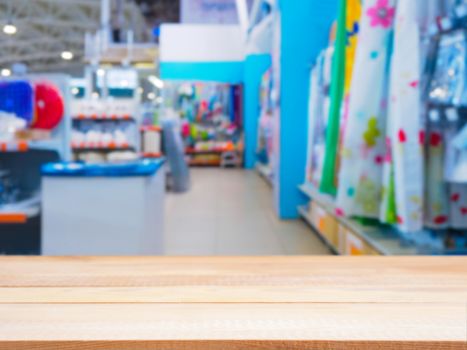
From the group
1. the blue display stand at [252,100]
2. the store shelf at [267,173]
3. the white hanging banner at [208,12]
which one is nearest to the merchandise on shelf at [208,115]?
the blue display stand at [252,100]

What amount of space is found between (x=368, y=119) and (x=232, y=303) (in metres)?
2.27

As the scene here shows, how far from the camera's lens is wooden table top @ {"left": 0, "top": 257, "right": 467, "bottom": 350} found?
2.35 ft

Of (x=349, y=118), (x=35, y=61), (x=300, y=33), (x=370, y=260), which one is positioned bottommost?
(x=370, y=260)

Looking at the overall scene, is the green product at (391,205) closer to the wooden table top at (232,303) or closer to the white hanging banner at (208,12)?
the wooden table top at (232,303)

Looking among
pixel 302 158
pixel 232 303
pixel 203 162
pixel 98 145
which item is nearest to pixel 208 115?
pixel 203 162

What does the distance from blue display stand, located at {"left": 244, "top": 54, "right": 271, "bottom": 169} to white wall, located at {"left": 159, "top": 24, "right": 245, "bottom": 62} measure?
3.27 feet

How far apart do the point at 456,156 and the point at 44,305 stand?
2.04 m

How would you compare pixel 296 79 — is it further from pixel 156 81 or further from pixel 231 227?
pixel 156 81

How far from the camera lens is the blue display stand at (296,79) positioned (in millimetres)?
5309

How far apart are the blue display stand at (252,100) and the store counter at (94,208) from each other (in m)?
9.02

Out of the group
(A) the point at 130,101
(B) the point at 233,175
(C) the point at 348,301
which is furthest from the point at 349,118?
(B) the point at 233,175

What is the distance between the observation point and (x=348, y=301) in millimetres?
863

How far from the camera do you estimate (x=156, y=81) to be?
11.6m

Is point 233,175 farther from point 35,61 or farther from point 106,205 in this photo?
point 35,61
